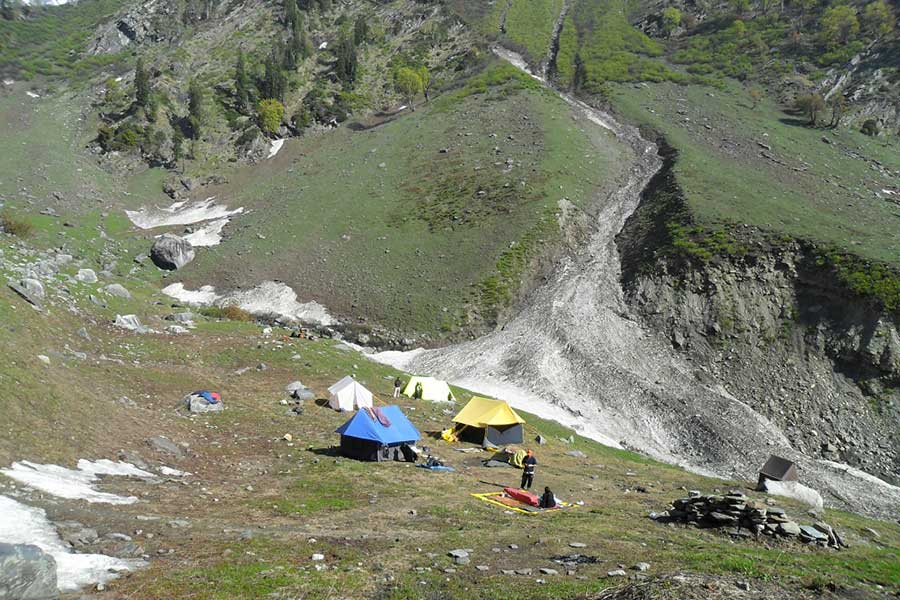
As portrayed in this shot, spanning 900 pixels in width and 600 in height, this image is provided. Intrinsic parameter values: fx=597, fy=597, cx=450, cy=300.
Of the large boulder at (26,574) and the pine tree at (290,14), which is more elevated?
the pine tree at (290,14)

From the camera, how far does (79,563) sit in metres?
11.5

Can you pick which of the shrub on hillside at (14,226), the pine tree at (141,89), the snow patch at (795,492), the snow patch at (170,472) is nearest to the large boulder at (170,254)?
the shrub on hillside at (14,226)

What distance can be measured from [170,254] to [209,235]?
7704 mm

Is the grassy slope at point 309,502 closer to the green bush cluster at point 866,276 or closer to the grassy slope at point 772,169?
the green bush cluster at point 866,276

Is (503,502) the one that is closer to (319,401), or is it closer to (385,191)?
(319,401)

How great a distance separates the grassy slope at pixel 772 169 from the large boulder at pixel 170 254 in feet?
184

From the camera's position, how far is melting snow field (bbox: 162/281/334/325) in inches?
2250

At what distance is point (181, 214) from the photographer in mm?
84500

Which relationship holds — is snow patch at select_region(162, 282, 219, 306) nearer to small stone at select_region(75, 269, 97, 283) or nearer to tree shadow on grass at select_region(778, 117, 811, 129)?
small stone at select_region(75, 269, 97, 283)

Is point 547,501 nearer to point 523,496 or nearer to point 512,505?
point 523,496

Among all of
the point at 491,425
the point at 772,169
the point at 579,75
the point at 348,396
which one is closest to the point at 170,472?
the point at 348,396

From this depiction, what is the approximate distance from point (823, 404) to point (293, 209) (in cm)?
6024

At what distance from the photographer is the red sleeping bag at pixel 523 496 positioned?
21.7 metres

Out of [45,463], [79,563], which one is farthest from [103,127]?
[79,563]
